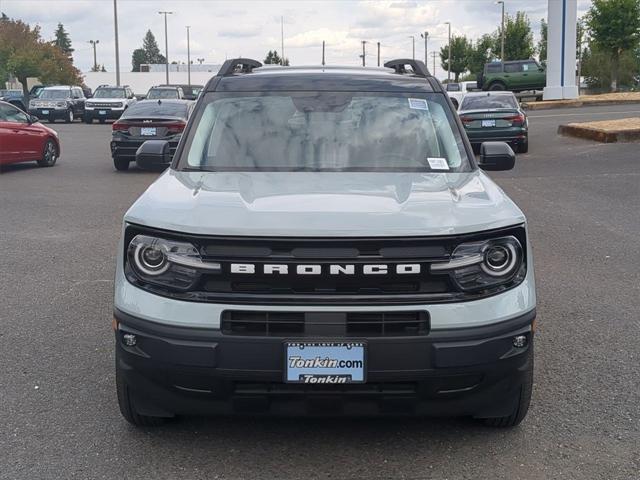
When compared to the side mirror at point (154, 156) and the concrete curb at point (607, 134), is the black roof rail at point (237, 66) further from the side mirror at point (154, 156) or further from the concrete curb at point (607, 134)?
the concrete curb at point (607, 134)

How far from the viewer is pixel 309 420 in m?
4.28

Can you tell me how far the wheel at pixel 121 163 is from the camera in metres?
17.5

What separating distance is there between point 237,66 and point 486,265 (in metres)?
2.82

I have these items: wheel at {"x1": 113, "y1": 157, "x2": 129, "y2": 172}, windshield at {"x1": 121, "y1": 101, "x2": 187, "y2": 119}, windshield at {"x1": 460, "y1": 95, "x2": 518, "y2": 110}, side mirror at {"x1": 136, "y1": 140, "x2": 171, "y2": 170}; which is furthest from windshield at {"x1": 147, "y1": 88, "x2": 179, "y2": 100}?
side mirror at {"x1": 136, "y1": 140, "x2": 171, "y2": 170}

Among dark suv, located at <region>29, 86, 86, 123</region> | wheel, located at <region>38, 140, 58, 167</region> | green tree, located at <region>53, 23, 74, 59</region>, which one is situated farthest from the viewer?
green tree, located at <region>53, 23, 74, 59</region>

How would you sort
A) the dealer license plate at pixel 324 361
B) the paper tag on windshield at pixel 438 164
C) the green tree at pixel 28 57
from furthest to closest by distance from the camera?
the green tree at pixel 28 57 → the paper tag on windshield at pixel 438 164 → the dealer license plate at pixel 324 361

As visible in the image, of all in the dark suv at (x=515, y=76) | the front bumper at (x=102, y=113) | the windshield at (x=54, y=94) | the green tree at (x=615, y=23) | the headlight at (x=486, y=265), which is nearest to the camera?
the headlight at (x=486, y=265)

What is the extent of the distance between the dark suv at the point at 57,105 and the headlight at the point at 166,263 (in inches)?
1452

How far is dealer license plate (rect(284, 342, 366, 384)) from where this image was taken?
3.48 meters

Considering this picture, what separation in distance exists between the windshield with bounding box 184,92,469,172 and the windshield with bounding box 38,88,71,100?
120 ft

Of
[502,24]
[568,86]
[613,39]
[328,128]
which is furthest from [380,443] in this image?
[502,24]

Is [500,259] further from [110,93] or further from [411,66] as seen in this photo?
[110,93]

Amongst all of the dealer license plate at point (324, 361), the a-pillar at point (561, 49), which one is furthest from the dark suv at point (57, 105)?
the dealer license plate at point (324, 361)

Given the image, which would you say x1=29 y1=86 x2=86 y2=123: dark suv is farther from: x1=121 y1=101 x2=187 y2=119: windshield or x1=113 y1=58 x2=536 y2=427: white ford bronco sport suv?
x1=113 y1=58 x2=536 y2=427: white ford bronco sport suv
